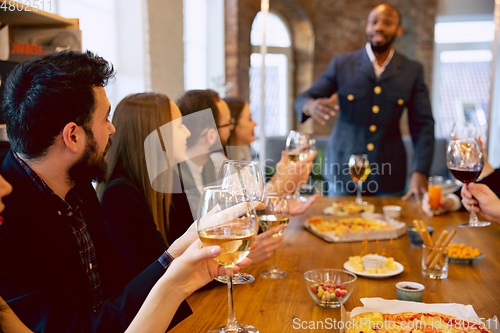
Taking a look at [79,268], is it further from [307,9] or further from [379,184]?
[307,9]

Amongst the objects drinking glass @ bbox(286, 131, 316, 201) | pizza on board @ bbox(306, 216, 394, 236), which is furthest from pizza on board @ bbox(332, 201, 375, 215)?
drinking glass @ bbox(286, 131, 316, 201)

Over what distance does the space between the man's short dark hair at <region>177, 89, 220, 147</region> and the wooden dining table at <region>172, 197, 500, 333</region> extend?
1.84 ft

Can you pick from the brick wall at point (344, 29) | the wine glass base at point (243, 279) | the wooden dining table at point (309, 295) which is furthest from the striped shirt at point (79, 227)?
the brick wall at point (344, 29)

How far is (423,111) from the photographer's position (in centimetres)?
278

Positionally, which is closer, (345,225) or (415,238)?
(415,238)

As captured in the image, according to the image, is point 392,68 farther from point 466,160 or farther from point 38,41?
point 38,41

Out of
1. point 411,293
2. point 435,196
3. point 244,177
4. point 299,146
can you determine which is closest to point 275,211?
point 244,177

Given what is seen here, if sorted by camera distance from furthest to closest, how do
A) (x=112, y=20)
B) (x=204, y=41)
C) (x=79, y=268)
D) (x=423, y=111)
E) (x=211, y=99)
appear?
(x=204, y=41), (x=112, y=20), (x=423, y=111), (x=211, y=99), (x=79, y=268)

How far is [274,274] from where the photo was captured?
1.21m

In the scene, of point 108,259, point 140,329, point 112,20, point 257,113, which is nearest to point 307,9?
point 257,113

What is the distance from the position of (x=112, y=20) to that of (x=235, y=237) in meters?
2.78

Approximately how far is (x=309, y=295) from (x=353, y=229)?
635 millimetres

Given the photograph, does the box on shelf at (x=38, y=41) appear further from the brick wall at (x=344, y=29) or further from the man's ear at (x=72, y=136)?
the brick wall at (x=344, y=29)

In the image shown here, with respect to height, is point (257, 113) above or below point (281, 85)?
below
